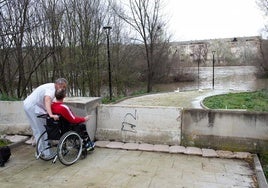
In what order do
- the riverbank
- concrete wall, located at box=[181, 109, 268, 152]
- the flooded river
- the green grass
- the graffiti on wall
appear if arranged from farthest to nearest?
the flooded river < the riverbank < the green grass < the graffiti on wall < concrete wall, located at box=[181, 109, 268, 152]

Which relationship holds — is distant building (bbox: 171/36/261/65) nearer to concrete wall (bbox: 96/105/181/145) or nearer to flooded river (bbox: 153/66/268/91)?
flooded river (bbox: 153/66/268/91)

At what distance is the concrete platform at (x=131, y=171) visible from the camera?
11.7 feet

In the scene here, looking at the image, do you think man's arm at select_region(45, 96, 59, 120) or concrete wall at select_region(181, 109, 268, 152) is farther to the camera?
concrete wall at select_region(181, 109, 268, 152)

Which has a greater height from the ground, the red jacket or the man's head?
the man's head

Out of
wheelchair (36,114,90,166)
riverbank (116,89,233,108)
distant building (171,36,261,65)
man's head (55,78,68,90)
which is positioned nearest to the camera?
wheelchair (36,114,90,166)

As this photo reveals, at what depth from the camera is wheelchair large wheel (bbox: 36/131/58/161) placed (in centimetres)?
429

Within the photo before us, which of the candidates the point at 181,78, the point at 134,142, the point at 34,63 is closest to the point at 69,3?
the point at 34,63

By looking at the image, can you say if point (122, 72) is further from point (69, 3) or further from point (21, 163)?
point (21, 163)

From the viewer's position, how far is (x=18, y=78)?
14086mm

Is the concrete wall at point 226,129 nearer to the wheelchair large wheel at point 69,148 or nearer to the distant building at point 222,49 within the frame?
the wheelchair large wheel at point 69,148

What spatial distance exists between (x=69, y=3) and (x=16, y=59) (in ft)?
17.1

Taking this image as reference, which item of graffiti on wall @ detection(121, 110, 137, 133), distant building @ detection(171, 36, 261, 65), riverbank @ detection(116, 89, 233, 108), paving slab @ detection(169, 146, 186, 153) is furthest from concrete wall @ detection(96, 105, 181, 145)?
distant building @ detection(171, 36, 261, 65)

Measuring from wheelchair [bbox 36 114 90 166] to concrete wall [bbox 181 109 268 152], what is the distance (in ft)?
6.46

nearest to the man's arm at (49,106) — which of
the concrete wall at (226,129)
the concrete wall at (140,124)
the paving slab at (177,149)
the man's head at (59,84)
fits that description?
the man's head at (59,84)
